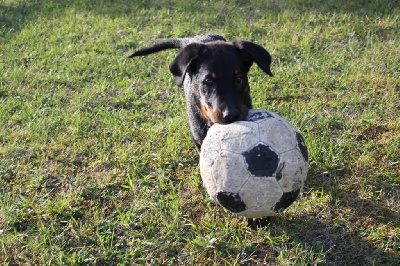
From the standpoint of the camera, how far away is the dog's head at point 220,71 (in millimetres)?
2932

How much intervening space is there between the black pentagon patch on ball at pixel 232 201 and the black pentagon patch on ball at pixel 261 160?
0.16 m

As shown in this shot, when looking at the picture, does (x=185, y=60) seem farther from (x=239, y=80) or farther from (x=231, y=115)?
(x=231, y=115)

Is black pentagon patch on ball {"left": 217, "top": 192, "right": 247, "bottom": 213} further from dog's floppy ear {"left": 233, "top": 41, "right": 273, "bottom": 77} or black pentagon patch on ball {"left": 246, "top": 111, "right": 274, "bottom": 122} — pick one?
dog's floppy ear {"left": 233, "top": 41, "right": 273, "bottom": 77}

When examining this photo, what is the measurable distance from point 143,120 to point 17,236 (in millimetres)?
1593

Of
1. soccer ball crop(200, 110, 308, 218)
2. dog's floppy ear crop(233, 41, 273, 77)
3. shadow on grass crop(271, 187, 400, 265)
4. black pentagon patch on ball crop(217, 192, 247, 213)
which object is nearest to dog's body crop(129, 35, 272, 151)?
dog's floppy ear crop(233, 41, 273, 77)

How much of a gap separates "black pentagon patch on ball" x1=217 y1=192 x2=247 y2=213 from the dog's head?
530 mm

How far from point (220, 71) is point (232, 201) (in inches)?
35.8

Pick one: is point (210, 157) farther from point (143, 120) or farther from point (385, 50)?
point (385, 50)

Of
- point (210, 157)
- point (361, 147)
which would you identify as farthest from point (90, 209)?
point (361, 147)

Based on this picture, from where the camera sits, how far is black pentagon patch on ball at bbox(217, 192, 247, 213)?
2441mm

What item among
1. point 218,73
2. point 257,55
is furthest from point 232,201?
point 257,55

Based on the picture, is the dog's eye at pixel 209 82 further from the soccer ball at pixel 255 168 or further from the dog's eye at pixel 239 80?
the soccer ball at pixel 255 168

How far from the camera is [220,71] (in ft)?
9.85

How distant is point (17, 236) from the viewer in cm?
290
